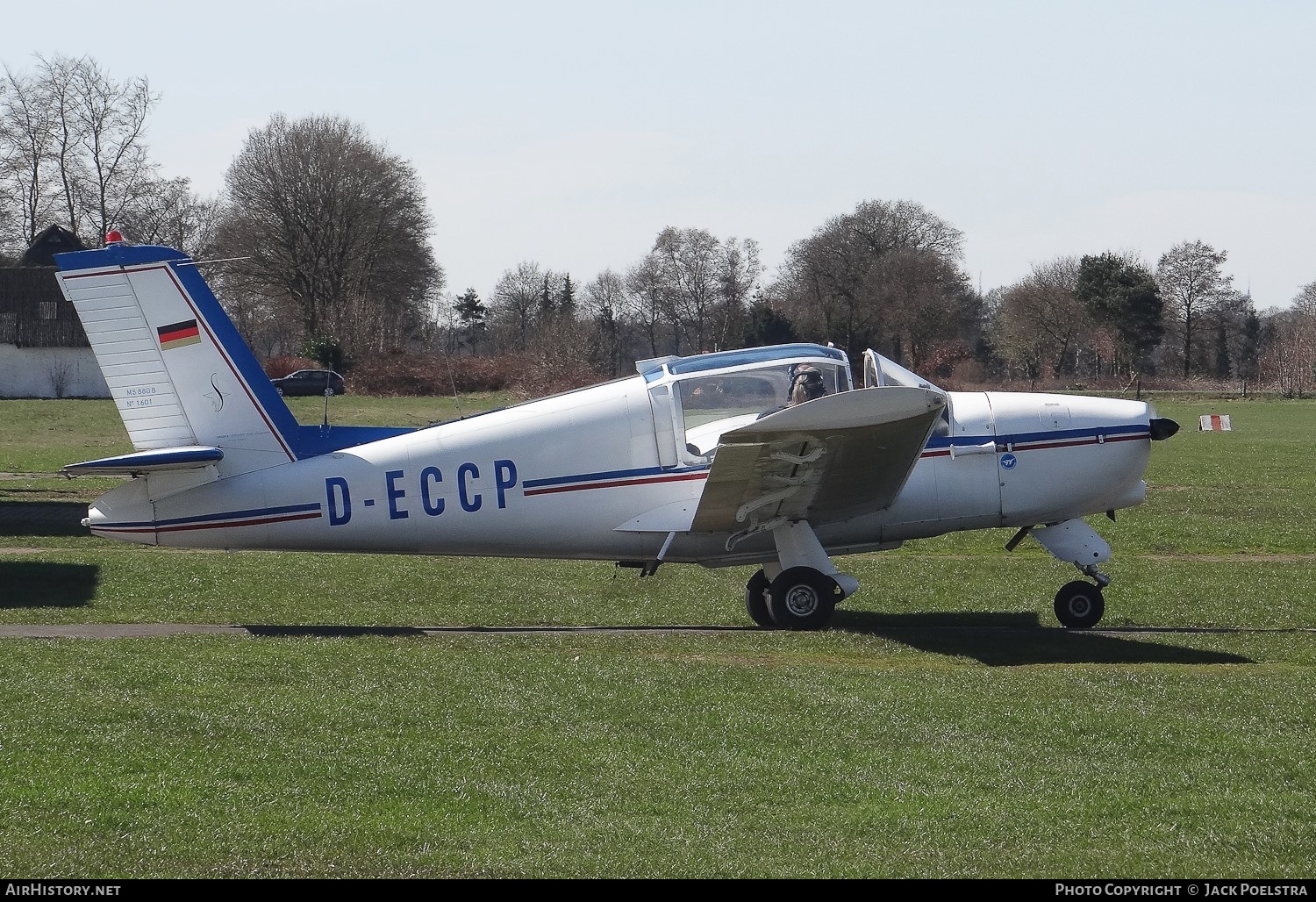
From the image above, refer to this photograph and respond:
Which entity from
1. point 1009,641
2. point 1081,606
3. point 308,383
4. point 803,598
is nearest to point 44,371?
point 308,383

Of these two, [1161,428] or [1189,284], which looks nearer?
[1161,428]

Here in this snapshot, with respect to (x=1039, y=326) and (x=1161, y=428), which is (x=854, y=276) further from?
(x=1161, y=428)

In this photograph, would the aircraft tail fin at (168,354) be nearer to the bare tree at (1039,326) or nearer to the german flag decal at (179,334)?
the german flag decal at (179,334)

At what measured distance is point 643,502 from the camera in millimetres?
12023

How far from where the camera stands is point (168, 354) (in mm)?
11641

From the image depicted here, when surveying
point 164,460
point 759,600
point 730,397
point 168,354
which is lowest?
point 759,600

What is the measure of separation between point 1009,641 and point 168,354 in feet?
24.9

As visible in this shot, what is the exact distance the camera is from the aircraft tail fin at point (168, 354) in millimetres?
11516

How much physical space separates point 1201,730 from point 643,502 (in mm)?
5535

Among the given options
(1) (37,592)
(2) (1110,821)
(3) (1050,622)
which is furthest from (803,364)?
(1) (37,592)

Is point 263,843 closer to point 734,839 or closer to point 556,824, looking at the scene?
point 556,824

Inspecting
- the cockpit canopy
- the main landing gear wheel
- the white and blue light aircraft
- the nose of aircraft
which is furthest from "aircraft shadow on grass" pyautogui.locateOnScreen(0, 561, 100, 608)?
the nose of aircraft

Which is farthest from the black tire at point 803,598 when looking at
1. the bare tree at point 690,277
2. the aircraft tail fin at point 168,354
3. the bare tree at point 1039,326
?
the bare tree at point 1039,326

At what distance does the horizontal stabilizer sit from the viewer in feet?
36.0
